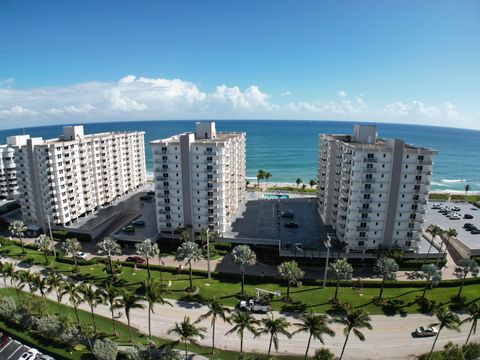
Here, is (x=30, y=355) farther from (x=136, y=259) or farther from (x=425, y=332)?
(x=425, y=332)

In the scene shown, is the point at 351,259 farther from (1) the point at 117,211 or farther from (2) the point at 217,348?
(1) the point at 117,211

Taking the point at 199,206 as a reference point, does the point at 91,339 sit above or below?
below

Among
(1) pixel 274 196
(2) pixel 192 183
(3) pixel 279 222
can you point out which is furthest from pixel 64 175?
(1) pixel 274 196

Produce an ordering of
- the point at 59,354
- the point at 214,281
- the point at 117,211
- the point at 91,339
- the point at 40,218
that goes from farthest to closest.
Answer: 1. the point at 117,211
2. the point at 40,218
3. the point at 214,281
4. the point at 91,339
5. the point at 59,354

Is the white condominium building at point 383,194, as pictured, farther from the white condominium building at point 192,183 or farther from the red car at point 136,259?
the red car at point 136,259

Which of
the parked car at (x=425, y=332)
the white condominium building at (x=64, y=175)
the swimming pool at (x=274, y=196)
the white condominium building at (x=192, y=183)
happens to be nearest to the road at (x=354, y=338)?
the parked car at (x=425, y=332)

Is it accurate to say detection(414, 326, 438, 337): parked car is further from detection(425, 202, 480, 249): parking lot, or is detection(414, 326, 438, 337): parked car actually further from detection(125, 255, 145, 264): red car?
detection(125, 255, 145, 264): red car

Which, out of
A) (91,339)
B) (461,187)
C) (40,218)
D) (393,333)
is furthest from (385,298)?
(461,187)

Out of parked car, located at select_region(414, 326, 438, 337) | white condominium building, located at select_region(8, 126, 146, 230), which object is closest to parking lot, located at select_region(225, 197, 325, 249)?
parked car, located at select_region(414, 326, 438, 337)
